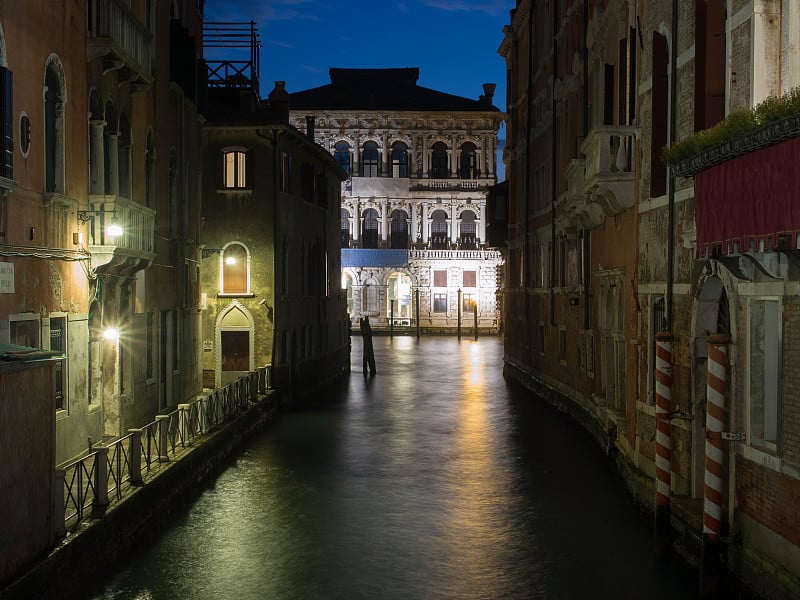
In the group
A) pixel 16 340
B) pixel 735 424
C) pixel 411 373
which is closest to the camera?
pixel 735 424

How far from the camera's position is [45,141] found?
43.1ft

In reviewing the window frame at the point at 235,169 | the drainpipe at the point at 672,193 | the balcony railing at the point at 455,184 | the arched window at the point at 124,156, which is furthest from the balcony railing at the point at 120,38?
the balcony railing at the point at 455,184

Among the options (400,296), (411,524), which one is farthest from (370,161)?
(411,524)

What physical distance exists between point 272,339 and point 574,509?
12802 mm

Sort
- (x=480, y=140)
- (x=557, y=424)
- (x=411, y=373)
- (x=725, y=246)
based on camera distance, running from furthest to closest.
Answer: (x=480, y=140) < (x=411, y=373) < (x=557, y=424) < (x=725, y=246)

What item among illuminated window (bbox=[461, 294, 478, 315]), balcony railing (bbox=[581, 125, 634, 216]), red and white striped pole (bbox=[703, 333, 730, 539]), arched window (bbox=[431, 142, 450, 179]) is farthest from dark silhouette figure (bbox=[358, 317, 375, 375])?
arched window (bbox=[431, 142, 450, 179])

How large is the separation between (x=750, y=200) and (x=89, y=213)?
9.66 m

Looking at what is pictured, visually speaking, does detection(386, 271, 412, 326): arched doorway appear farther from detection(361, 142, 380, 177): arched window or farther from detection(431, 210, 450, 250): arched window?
detection(361, 142, 380, 177): arched window

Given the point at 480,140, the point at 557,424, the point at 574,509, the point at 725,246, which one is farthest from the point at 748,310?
the point at 480,140

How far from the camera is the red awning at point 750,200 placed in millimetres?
7668

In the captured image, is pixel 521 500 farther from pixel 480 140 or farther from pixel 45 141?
pixel 480 140

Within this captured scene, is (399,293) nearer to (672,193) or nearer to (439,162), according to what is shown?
(439,162)

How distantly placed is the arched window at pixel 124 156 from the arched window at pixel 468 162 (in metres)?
49.8

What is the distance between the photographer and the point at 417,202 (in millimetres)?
65875
